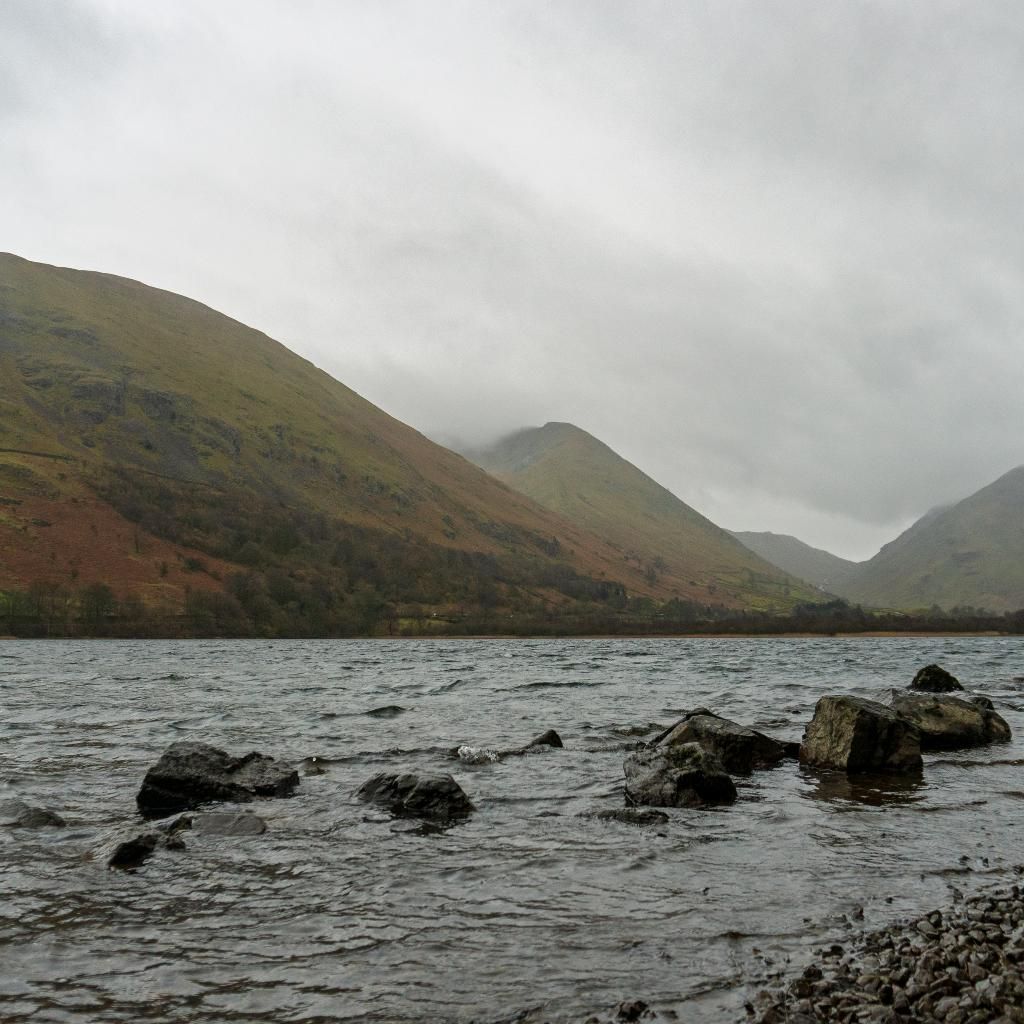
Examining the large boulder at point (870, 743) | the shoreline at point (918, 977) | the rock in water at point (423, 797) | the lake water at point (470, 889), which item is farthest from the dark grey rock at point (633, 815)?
the large boulder at point (870, 743)

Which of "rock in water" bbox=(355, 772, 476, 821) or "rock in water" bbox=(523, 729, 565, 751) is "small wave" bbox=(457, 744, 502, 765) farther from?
"rock in water" bbox=(355, 772, 476, 821)

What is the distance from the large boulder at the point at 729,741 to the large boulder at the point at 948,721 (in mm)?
4690

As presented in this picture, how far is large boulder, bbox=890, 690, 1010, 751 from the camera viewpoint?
2436cm

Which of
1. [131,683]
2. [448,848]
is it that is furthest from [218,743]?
[131,683]

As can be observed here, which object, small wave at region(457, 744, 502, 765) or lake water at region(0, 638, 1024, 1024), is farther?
small wave at region(457, 744, 502, 765)

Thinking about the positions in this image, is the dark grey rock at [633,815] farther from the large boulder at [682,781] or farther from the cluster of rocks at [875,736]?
the cluster of rocks at [875,736]

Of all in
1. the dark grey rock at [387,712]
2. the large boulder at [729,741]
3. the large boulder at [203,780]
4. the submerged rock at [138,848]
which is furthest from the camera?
the dark grey rock at [387,712]

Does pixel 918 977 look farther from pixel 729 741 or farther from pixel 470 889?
pixel 729 741

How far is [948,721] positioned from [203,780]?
69.2ft

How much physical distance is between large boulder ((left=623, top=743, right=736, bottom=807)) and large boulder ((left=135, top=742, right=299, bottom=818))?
25.2 feet

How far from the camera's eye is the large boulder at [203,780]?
1672cm

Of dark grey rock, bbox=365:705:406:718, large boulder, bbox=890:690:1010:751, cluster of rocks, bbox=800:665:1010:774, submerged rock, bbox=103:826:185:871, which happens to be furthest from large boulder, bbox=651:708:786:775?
dark grey rock, bbox=365:705:406:718

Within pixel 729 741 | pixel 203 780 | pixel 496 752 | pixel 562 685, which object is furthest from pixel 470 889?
pixel 562 685

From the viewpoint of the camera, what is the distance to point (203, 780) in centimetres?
1725
